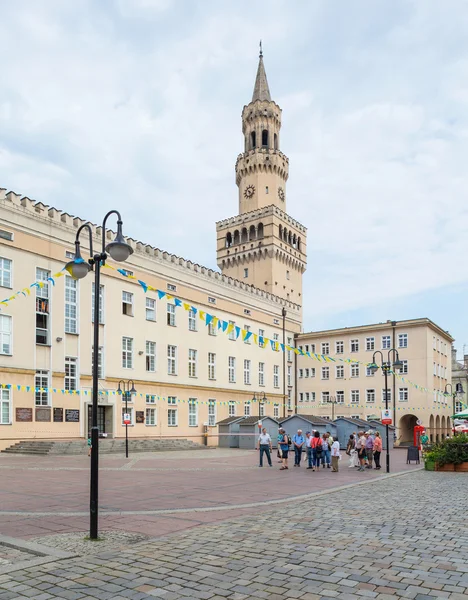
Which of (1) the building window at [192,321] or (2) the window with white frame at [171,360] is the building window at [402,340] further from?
(2) the window with white frame at [171,360]

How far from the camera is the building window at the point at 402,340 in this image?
196ft

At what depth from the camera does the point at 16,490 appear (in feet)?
53.8

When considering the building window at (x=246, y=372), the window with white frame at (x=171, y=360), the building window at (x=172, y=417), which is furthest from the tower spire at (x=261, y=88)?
the building window at (x=172, y=417)

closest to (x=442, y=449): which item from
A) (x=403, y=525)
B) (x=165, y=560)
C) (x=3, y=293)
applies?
(x=403, y=525)

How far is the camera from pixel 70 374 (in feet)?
125

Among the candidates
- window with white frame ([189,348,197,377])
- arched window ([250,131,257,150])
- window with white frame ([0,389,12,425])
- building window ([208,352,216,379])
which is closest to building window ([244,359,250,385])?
building window ([208,352,216,379])

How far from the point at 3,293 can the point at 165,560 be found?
95.6ft

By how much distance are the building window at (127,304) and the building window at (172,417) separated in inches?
341

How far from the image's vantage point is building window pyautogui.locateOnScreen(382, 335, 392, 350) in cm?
6081

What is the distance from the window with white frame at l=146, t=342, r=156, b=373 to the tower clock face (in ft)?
112

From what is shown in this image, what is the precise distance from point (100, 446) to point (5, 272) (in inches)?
471

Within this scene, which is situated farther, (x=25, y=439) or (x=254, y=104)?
(x=254, y=104)

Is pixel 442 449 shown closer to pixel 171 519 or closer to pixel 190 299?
pixel 171 519

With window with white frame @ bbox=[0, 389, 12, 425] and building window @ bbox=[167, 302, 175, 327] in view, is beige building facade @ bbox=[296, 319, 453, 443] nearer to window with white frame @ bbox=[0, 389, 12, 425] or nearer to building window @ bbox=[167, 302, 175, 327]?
building window @ bbox=[167, 302, 175, 327]
